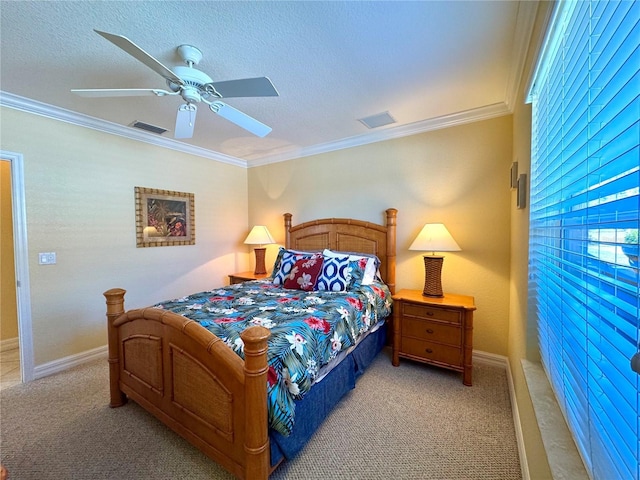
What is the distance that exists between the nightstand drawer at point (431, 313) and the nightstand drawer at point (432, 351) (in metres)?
0.24

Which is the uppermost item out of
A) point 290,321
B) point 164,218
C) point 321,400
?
point 164,218

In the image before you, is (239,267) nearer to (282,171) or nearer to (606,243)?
(282,171)

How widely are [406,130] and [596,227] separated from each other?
2564mm

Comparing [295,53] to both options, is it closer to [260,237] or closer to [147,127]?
[147,127]

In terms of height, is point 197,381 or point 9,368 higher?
point 197,381

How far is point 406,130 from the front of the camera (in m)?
3.03

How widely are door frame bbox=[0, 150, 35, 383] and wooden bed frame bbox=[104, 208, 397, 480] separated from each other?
1174 mm

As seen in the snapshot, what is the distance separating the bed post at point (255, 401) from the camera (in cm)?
125

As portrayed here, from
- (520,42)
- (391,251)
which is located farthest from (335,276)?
(520,42)

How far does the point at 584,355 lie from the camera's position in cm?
86

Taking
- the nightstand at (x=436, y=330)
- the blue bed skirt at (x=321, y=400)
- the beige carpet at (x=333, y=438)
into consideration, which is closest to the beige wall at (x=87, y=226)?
the beige carpet at (x=333, y=438)

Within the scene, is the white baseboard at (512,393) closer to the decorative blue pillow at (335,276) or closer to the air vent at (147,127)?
the decorative blue pillow at (335,276)

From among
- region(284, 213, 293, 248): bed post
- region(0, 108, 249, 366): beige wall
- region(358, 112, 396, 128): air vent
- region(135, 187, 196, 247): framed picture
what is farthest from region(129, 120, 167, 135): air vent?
region(358, 112, 396, 128): air vent

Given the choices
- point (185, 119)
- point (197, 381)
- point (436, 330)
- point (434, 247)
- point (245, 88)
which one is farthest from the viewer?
point (434, 247)
